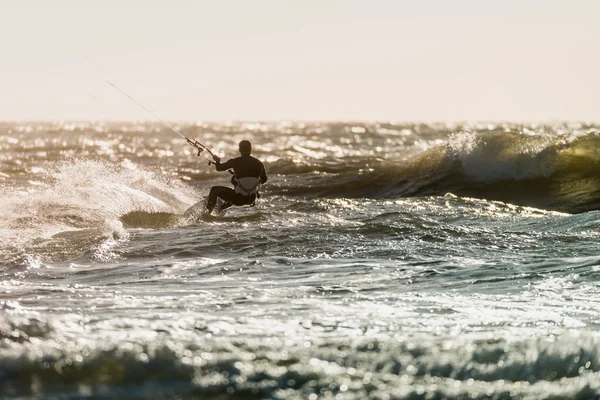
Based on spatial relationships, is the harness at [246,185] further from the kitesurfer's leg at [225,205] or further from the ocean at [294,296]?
the ocean at [294,296]

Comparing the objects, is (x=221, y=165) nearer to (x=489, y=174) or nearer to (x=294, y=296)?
(x=294, y=296)

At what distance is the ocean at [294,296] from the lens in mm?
4785

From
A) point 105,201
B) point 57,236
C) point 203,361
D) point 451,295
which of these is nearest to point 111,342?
point 203,361

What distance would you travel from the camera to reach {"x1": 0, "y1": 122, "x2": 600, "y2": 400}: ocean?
479 cm

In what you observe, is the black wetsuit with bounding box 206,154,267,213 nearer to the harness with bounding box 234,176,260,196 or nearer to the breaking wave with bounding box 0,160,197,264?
the harness with bounding box 234,176,260,196

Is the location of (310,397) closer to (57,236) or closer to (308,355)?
(308,355)

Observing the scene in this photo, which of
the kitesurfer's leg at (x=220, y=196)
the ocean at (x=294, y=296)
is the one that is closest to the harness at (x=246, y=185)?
the kitesurfer's leg at (x=220, y=196)

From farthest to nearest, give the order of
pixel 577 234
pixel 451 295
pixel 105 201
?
pixel 105 201
pixel 577 234
pixel 451 295

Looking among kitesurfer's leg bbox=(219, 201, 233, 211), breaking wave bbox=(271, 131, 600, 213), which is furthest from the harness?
breaking wave bbox=(271, 131, 600, 213)

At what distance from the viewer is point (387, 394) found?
465cm

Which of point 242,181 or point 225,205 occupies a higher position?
point 242,181

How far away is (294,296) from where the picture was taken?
7.71 meters

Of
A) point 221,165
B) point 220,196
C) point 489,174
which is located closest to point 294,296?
point 221,165

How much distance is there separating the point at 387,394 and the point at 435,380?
357 mm
